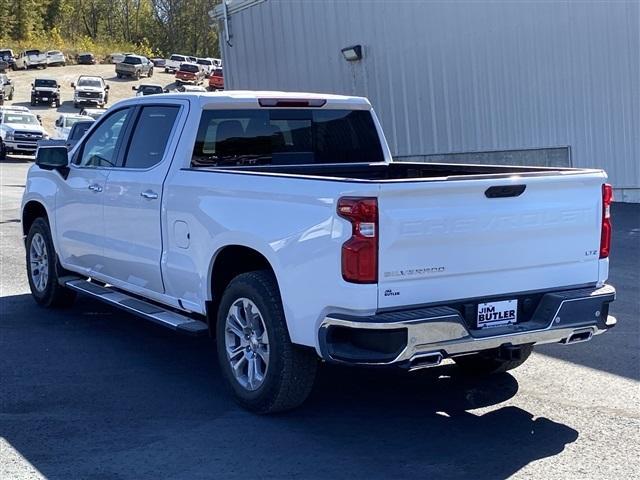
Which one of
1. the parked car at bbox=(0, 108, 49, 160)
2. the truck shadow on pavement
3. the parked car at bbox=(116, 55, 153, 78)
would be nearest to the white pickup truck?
the truck shadow on pavement

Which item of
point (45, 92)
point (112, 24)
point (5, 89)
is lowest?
point (45, 92)

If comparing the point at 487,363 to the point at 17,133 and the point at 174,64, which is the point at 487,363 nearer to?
the point at 17,133

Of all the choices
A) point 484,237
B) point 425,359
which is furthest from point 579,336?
point 425,359

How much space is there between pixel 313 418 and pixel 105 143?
3.36 metres

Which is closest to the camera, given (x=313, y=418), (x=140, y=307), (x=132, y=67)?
(x=313, y=418)

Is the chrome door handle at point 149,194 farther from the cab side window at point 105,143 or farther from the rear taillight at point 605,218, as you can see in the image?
the rear taillight at point 605,218

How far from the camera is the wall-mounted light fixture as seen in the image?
2253 cm

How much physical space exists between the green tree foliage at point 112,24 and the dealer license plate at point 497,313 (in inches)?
3035

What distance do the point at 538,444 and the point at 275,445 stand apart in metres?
1.50

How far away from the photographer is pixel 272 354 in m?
5.46

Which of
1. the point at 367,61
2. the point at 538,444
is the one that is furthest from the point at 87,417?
the point at 367,61

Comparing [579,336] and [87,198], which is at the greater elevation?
[87,198]

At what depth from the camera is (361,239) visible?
486 centimetres

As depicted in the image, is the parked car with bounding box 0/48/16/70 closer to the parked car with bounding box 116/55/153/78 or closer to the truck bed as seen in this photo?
the parked car with bounding box 116/55/153/78
